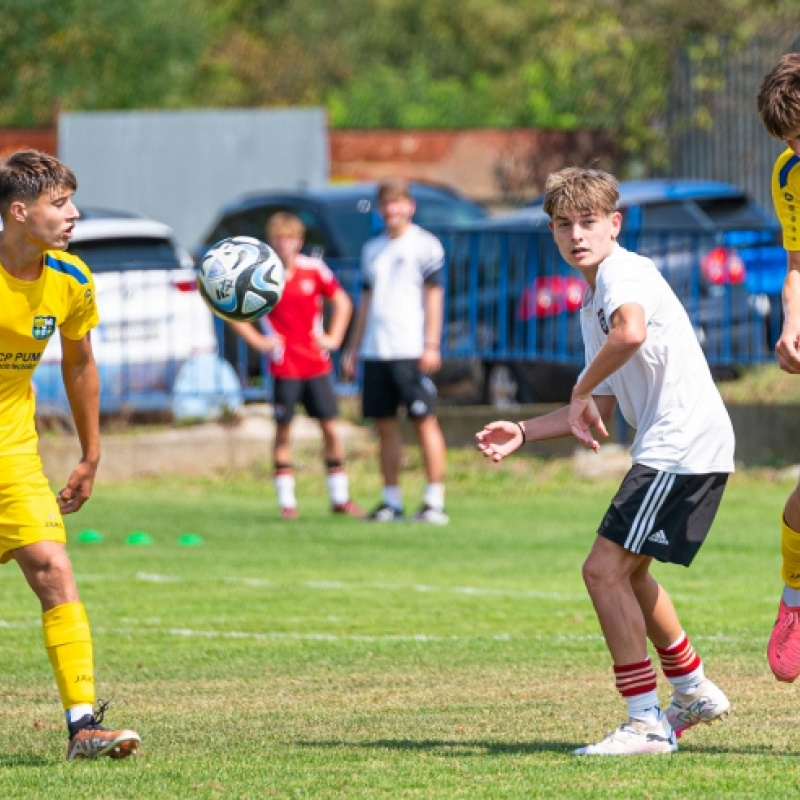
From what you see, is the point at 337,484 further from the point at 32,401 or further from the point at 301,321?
the point at 32,401

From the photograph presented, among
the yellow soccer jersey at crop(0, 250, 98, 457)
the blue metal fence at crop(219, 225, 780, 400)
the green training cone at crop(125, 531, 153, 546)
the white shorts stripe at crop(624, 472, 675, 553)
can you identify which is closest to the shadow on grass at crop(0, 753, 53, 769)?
the yellow soccer jersey at crop(0, 250, 98, 457)

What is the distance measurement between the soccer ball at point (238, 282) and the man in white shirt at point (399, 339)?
10.2 ft

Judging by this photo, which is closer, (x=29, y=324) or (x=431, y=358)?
(x=29, y=324)

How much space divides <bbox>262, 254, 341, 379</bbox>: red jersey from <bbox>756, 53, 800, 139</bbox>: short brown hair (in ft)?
24.8

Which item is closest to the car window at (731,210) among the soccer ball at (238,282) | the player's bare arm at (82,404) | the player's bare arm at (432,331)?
the player's bare arm at (432,331)

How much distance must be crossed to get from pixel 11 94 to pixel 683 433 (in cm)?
2672

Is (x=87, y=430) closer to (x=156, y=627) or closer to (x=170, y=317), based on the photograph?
(x=156, y=627)

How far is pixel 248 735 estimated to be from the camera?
6.10 meters

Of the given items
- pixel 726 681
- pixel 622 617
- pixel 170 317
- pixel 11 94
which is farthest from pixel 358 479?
pixel 11 94

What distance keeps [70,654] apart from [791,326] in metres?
2.55

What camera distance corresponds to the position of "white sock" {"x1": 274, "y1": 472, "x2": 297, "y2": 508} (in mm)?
12977

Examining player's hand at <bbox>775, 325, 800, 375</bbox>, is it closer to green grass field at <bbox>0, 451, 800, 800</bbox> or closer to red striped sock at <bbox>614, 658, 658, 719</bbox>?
red striped sock at <bbox>614, 658, 658, 719</bbox>

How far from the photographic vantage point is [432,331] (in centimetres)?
1248

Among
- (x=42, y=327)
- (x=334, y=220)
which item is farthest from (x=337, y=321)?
(x=42, y=327)
